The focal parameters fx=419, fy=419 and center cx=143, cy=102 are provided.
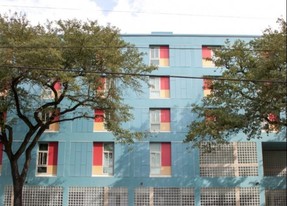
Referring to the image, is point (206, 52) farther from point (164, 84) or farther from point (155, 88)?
point (155, 88)

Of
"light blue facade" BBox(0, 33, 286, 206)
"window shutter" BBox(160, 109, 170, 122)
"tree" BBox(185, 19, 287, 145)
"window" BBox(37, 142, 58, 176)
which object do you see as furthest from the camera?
"window shutter" BBox(160, 109, 170, 122)

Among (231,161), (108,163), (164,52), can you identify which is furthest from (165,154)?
(164,52)

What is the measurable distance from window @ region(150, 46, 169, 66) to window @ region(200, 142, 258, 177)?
23.5 ft

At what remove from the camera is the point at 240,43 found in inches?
849

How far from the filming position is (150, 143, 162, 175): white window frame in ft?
93.8

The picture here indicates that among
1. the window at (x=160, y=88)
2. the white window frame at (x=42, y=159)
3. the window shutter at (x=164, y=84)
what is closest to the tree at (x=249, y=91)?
the window at (x=160, y=88)

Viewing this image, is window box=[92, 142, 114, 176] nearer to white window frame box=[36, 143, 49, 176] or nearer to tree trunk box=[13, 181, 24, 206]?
white window frame box=[36, 143, 49, 176]

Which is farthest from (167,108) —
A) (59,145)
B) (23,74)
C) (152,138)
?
(23,74)

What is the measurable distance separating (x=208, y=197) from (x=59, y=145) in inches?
418

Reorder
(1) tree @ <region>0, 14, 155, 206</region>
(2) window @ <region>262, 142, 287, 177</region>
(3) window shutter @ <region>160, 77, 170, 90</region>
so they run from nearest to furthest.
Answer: (1) tree @ <region>0, 14, 155, 206</region>, (3) window shutter @ <region>160, 77, 170, 90</region>, (2) window @ <region>262, 142, 287, 177</region>

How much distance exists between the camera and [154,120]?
2950 cm

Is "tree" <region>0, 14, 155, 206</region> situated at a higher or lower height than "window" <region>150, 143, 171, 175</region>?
higher

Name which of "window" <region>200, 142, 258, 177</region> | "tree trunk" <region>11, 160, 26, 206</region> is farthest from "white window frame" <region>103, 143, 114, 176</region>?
"tree trunk" <region>11, 160, 26, 206</region>

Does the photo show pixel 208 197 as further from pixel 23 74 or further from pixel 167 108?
pixel 23 74
